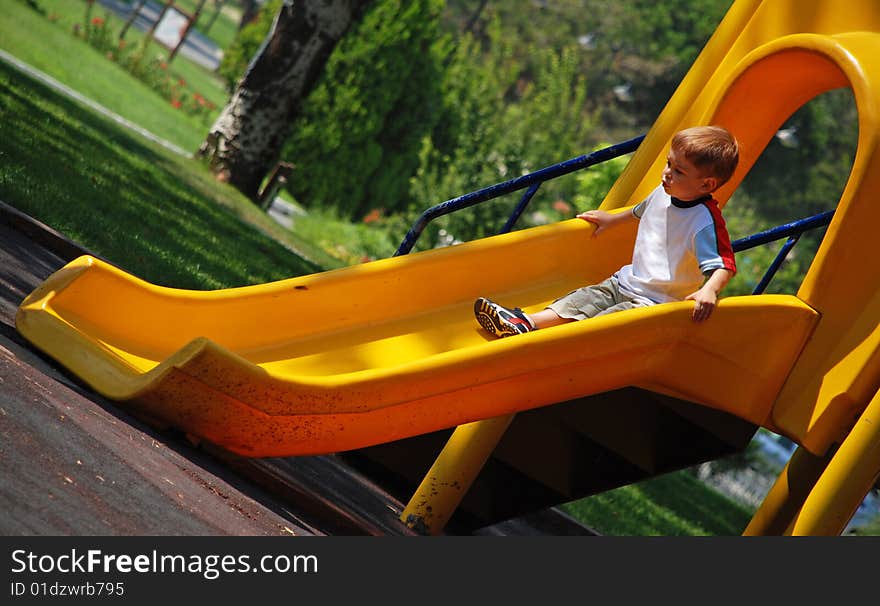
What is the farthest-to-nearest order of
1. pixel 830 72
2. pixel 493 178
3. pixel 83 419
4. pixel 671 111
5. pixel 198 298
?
pixel 493 178 → pixel 671 111 → pixel 830 72 → pixel 198 298 → pixel 83 419

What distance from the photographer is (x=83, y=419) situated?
4.61 meters

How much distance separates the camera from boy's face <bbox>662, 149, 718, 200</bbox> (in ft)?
18.6

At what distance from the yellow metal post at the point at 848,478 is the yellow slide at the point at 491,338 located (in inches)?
8.3

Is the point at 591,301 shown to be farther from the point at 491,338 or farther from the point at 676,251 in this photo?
the point at 491,338

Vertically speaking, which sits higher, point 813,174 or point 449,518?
point 813,174

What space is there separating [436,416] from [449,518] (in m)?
1.33

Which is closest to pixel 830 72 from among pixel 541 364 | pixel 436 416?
pixel 541 364

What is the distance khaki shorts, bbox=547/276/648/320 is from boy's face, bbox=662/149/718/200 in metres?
0.48

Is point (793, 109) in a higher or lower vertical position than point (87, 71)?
higher

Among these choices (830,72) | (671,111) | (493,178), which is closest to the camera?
(830,72)

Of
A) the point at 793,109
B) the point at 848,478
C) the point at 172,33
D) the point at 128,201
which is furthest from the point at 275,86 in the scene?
the point at 172,33

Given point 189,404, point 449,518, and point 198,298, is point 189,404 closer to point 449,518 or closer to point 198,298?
point 198,298

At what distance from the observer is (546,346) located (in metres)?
4.99

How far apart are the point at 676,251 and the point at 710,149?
456mm
